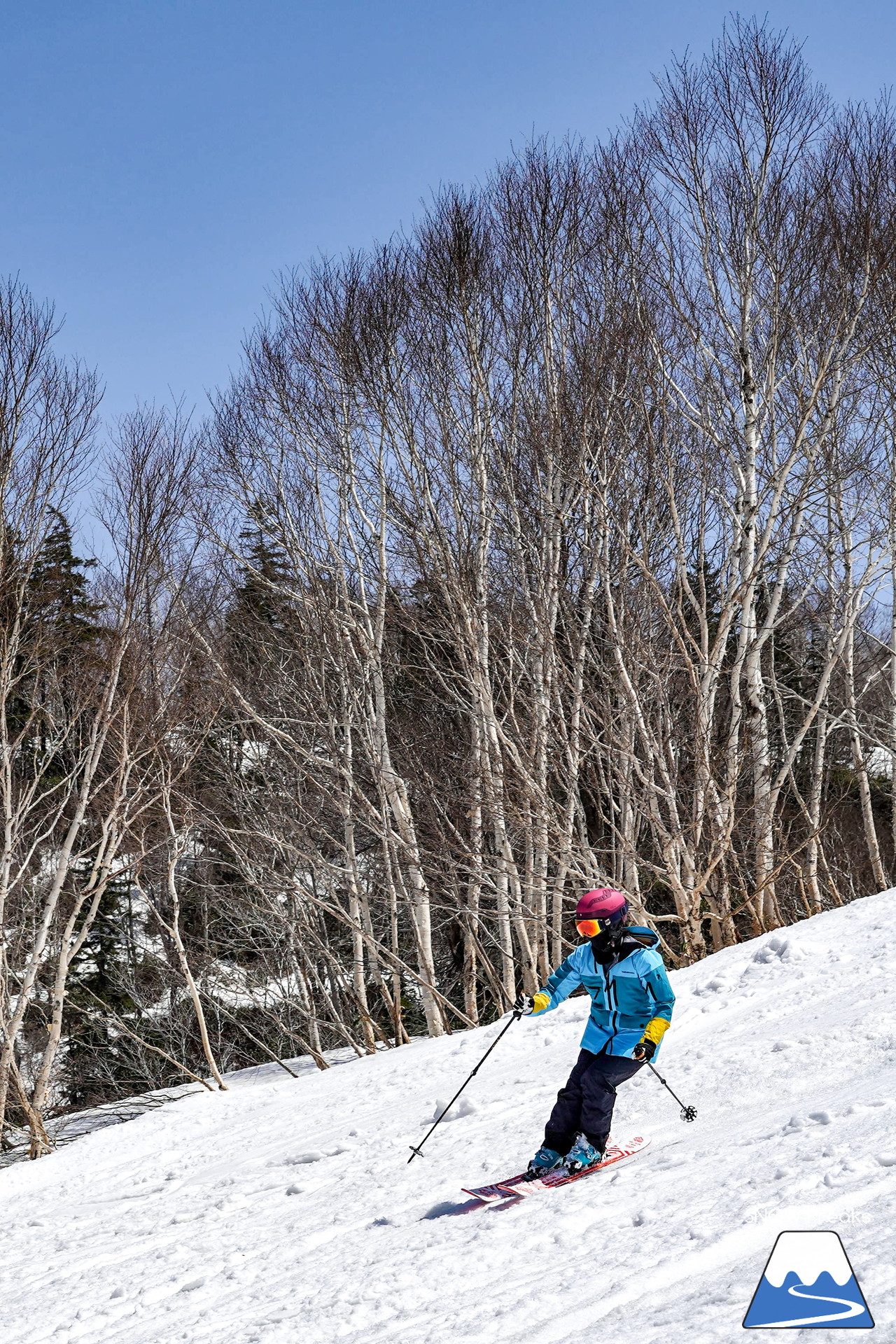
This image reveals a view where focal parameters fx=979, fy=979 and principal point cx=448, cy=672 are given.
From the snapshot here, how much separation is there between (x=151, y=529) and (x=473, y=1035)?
6.71m

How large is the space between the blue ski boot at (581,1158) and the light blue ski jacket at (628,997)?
1.39 ft

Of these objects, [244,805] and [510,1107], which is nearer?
[510,1107]

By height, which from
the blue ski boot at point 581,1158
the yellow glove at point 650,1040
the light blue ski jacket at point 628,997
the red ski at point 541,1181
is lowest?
the red ski at point 541,1181

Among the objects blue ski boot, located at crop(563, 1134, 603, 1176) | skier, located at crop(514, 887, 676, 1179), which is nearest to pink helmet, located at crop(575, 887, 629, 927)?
Result: skier, located at crop(514, 887, 676, 1179)

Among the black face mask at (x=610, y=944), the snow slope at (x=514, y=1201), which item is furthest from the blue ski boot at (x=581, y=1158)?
the black face mask at (x=610, y=944)

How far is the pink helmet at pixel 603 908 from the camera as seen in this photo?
4684 mm

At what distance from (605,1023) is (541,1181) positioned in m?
0.75

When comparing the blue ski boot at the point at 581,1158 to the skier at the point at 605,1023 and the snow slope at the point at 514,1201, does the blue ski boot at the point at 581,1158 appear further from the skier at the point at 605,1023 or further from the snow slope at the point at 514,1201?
the snow slope at the point at 514,1201

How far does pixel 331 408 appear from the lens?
12.5 meters

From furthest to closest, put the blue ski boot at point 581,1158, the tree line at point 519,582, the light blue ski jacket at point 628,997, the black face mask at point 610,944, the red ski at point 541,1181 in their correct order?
the tree line at point 519,582
the black face mask at point 610,944
the light blue ski jacket at point 628,997
the blue ski boot at point 581,1158
the red ski at point 541,1181

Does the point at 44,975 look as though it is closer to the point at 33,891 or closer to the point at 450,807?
the point at 33,891

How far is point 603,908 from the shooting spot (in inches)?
185

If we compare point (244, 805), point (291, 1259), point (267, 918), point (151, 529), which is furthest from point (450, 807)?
point (291, 1259)

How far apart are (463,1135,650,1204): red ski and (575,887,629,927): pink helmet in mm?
1012
